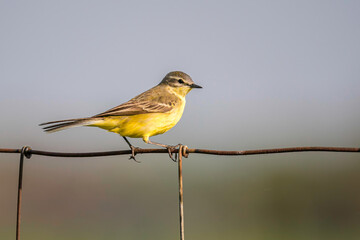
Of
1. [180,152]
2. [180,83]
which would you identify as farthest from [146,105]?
[180,152]

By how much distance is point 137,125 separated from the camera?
5574 mm

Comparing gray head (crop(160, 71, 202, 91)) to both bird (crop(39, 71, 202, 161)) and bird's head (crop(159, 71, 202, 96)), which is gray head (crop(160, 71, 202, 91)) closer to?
bird's head (crop(159, 71, 202, 96))

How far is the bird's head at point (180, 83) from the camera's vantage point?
7.11 meters

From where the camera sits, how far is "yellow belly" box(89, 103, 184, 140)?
5508 millimetres

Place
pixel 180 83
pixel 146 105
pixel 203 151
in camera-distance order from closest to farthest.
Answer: pixel 203 151
pixel 146 105
pixel 180 83

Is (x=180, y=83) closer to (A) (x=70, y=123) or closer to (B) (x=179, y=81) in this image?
(B) (x=179, y=81)

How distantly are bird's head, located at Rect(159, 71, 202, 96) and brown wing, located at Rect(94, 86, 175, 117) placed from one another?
36 cm

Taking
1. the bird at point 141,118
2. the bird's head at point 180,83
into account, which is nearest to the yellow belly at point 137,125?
the bird at point 141,118

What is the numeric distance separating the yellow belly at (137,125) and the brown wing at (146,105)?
0.24 feet

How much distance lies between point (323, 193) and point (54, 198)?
19063 mm

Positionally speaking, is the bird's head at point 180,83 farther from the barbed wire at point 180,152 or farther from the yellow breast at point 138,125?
the barbed wire at point 180,152

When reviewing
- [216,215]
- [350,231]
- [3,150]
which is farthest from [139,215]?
[3,150]

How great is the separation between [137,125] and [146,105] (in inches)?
22.5

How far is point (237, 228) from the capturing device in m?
29.0
